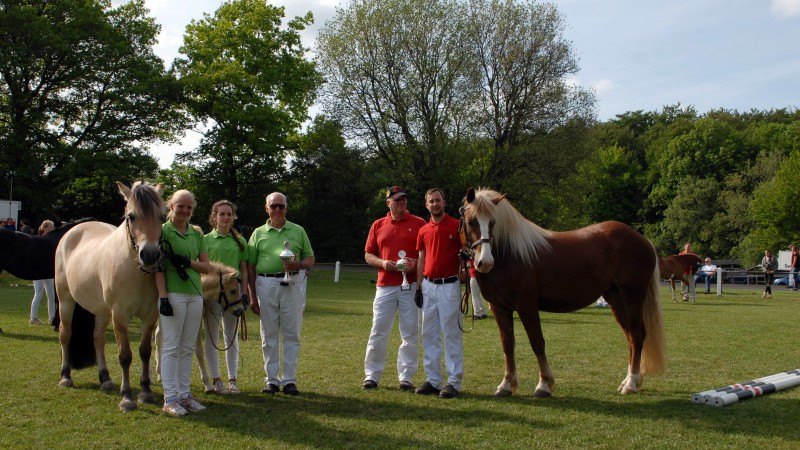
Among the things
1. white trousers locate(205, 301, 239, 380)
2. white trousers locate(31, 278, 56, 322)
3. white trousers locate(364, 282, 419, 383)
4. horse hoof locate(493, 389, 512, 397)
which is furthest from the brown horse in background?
white trousers locate(31, 278, 56, 322)

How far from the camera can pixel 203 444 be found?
4707mm

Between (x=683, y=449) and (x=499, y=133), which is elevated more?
(x=499, y=133)

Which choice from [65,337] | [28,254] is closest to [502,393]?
[65,337]

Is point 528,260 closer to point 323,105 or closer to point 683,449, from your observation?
point 683,449

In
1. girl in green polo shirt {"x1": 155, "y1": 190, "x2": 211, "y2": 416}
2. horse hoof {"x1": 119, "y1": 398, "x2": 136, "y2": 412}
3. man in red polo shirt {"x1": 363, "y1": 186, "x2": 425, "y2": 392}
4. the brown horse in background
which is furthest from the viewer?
the brown horse in background

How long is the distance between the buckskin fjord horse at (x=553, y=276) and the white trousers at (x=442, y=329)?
0.39 metres

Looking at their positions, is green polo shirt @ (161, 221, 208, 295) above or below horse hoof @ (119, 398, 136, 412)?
above

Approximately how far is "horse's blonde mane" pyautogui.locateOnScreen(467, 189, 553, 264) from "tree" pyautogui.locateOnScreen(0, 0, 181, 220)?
26.7 meters

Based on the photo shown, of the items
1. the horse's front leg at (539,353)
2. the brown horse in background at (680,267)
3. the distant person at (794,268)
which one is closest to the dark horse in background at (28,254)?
the horse's front leg at (539,353)

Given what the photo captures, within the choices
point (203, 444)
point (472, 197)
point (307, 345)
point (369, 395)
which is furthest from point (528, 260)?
point (307, 345)

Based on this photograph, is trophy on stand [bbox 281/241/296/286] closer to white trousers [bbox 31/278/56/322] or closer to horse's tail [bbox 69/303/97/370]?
horse's tail [bbox 69/303/97/370]

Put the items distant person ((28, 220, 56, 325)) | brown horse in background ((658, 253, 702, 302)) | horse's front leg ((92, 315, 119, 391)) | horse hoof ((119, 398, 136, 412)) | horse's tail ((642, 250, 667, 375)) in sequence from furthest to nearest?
brown horse in background ((658, 253, 702, 302)), distant person ((28, 220, 56, 325)), horse's tail ((642, 250, 667, 375)), horse's front leg ((92, 315, 119, 391)), horse hoof ((119, 398, 136, 412))

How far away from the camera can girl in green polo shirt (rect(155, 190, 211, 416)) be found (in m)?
5.55

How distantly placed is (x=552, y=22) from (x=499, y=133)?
6310mm
